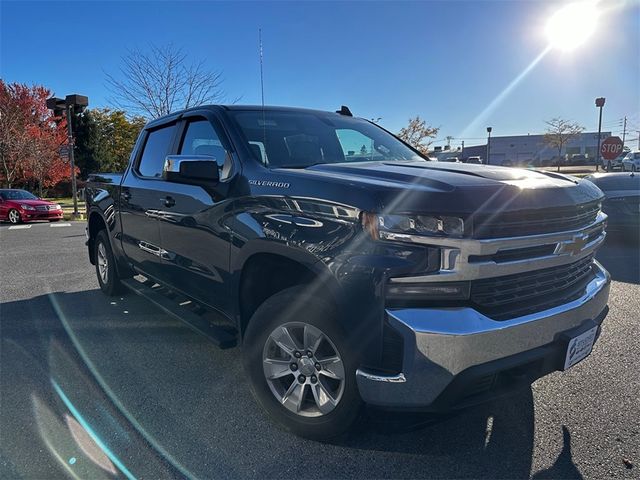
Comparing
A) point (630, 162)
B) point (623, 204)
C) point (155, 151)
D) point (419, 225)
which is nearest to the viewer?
point (419, 225)

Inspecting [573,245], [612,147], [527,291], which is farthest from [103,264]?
[612,147]

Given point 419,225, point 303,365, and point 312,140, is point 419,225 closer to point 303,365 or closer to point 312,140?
point 303,365

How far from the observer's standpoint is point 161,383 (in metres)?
3.47

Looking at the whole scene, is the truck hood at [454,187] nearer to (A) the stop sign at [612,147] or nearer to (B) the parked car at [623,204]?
(B) the parked car at [623,204]

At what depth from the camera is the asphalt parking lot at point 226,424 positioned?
247 centimetres

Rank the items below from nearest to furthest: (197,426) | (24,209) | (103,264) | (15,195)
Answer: (197,426), (103,264), (24,209), (15,195)

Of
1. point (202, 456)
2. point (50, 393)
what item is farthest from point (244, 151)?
point (50, 393)

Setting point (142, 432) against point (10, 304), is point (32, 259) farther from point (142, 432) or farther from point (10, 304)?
point (142, 432)

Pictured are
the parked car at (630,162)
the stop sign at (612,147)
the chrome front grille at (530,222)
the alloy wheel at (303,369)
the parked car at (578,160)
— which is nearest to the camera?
the chrome front grille at (530,222)

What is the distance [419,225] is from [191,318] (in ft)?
7.18

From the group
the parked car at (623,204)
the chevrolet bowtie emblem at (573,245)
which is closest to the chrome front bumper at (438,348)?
the chevrolet bowtie emblem at (573,245)

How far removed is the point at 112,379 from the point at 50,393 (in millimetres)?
405

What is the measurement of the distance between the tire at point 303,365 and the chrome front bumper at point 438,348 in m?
0.20

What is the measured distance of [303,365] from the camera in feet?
8.60
